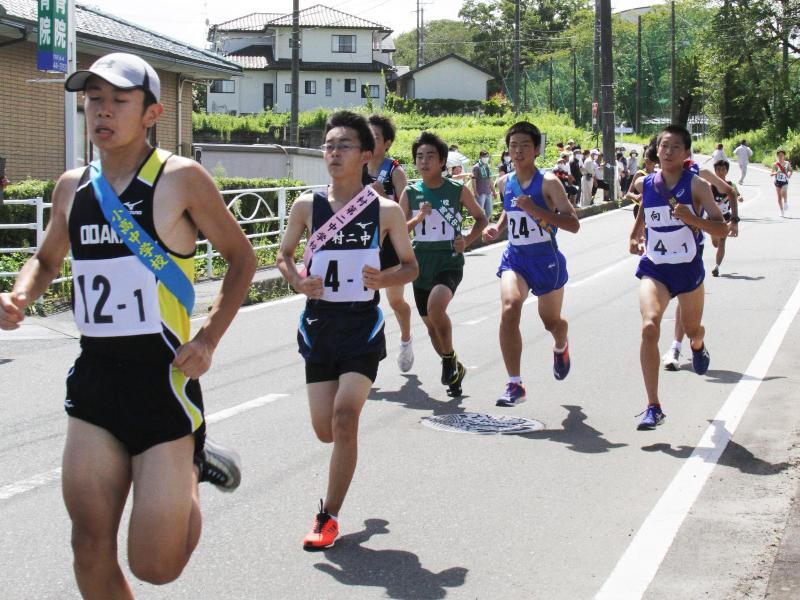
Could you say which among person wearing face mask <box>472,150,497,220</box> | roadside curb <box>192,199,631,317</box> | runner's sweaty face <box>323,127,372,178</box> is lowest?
roadside curb <box>192,199,631,317</box>

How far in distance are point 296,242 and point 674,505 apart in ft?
8.02

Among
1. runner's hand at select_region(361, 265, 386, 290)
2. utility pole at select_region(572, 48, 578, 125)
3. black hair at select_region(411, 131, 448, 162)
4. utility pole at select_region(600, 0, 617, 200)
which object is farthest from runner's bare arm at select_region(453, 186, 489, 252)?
utility pole at select_region(572, 48, 578, 125)

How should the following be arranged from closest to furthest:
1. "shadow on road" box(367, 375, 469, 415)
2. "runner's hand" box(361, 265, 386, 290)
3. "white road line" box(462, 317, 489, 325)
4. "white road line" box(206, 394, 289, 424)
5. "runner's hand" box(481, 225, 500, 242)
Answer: "runner's hand" box(361, 265, 386, 290)
"white road line" box(206, 394, 289, 424)
"shadow on road" box(367, 375, 469, 415)
"runner's hand" box(481, 225, 500, 242)
"white road line" box(462, 317, 489, 325)

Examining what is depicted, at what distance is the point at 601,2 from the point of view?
3362 centimetres

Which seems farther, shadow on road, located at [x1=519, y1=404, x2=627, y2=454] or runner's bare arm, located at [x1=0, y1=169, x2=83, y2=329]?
shadow on road, located at [x1=519, y1=404, x2=627, y2=454]

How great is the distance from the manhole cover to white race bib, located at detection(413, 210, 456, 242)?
1521 millimetres

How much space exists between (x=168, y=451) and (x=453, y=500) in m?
2.82

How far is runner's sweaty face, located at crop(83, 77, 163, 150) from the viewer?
12.7 feet

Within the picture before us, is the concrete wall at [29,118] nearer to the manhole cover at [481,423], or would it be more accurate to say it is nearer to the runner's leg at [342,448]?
the manhole cover at [481,423]

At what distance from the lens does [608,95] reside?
113 feet

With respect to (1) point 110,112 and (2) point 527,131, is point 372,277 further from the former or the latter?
(2) point 527,131

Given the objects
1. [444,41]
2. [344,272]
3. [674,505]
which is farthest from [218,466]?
[444,41]

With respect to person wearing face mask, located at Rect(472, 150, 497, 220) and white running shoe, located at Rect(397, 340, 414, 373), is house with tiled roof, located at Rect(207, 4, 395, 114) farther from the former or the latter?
white running shoe, located at Rect(397, 340, 414, 373)

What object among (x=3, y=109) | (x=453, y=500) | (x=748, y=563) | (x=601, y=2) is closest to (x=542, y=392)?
(x=453, y=500)
